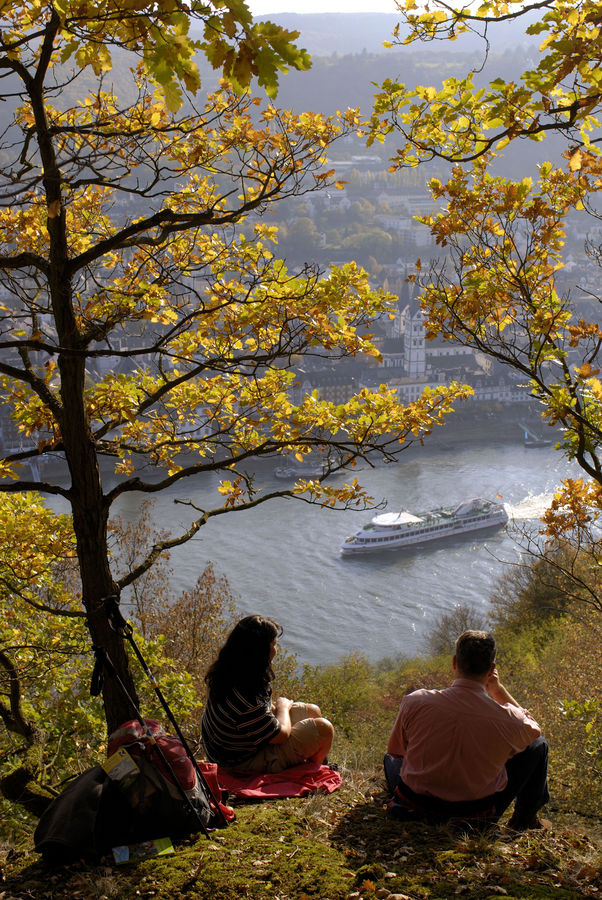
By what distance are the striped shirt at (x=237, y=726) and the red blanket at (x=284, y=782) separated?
53mm

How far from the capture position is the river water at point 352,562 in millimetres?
14820

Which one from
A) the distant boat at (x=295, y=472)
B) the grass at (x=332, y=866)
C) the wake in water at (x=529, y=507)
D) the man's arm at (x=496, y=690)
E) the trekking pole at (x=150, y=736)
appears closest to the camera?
the grass at (x=332, y=866)

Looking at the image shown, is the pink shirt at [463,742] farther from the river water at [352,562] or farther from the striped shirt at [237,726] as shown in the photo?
the river water at [352,562]

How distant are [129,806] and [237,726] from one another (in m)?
0.49

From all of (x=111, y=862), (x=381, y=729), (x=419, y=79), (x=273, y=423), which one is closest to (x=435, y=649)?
(x=381, y=729)

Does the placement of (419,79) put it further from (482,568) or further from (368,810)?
(368,810)

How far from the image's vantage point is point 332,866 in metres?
1.56

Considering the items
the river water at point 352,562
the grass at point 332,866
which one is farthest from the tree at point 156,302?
the river water at point 352,562

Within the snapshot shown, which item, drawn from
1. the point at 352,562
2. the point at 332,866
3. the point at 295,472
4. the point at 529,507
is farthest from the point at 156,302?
the point at 295,472

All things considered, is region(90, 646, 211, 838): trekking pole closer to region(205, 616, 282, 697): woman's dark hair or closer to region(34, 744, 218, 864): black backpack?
region(34, 744, 218, 864): black backpack

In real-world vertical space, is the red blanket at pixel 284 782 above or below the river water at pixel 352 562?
above

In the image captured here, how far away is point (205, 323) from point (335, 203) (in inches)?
2241

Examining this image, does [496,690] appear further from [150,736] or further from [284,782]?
[150,736]

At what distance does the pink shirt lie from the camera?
1798mm
